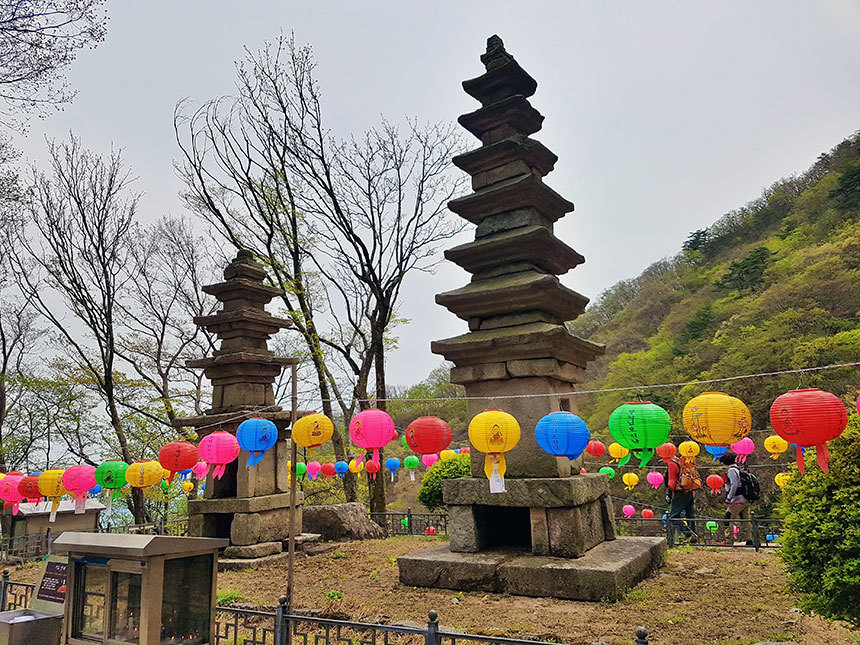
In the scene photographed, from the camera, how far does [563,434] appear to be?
6898mm

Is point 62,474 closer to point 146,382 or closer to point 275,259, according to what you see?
point 275,259

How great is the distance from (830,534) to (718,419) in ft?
4.73

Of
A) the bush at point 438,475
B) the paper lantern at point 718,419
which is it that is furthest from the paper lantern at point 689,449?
the bush at point 438,475

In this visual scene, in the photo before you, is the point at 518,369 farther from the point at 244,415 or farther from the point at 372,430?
the point at 244,415

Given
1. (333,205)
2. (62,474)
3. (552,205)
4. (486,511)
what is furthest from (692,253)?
(62,474)

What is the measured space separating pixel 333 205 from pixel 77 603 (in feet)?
50.5

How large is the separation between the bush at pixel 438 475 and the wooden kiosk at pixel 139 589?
36.3 feet

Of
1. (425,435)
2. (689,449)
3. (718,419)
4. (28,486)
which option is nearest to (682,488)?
(689,449)

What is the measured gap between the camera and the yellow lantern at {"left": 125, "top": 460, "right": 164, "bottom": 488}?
9797mm

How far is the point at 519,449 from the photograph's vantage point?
8.88m

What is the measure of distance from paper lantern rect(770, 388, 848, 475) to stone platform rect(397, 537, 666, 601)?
10.3 ft

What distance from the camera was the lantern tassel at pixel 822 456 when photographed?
5148 mm

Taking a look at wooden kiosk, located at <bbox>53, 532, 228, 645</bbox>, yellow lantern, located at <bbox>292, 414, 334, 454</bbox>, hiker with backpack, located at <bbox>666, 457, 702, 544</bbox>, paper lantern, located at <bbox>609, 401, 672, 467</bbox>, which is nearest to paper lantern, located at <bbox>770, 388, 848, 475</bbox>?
paper lantern, located at <bbox>609, 401, 672, 467</bbox>

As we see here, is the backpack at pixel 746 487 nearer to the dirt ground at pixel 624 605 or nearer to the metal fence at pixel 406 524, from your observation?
the dirt ground at pixel 624 605
